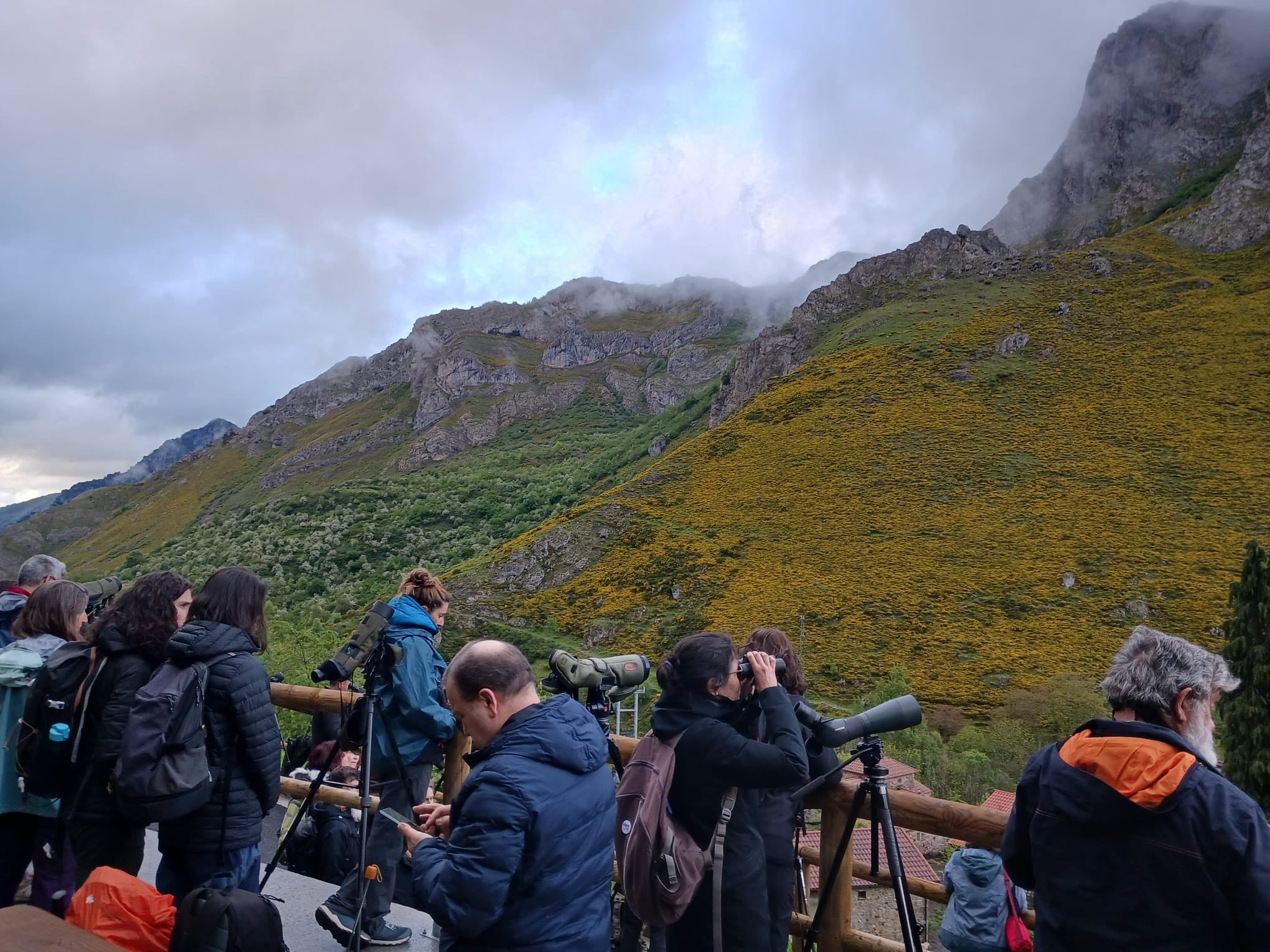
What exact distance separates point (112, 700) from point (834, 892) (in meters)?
3.11

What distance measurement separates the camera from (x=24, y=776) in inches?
135

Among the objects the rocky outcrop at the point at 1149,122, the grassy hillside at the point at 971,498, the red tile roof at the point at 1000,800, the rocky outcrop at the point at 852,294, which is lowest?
the red tile roof at the point at 1000,800

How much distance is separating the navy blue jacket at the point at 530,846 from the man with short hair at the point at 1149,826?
1309mm

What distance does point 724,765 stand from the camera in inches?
113

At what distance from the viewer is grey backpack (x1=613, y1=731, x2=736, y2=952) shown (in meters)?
2.88

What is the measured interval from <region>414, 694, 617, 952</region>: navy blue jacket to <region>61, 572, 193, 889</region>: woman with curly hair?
1.74 meters

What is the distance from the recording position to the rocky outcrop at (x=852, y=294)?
2827 inches

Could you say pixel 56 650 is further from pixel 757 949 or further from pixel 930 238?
pixel 930 238

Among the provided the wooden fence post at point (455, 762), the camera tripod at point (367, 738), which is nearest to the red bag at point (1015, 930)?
the wooden fence post at point (455, 762)

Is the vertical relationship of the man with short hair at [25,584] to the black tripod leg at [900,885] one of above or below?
above

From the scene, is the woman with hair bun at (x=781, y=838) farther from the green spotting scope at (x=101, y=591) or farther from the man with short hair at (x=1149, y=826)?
the green spotting scope at (x=101, y=591)

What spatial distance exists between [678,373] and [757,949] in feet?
→ 506

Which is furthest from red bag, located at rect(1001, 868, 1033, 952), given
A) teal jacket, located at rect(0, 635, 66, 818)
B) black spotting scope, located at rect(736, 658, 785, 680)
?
teal jacket, located at rect(0, 635, 66, 818)

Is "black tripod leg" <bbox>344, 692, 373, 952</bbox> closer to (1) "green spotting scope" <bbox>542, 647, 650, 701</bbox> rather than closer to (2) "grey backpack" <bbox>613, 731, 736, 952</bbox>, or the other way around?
(1) "green spotting scope" <bbox>542, 647, 650, 701</bbox>
